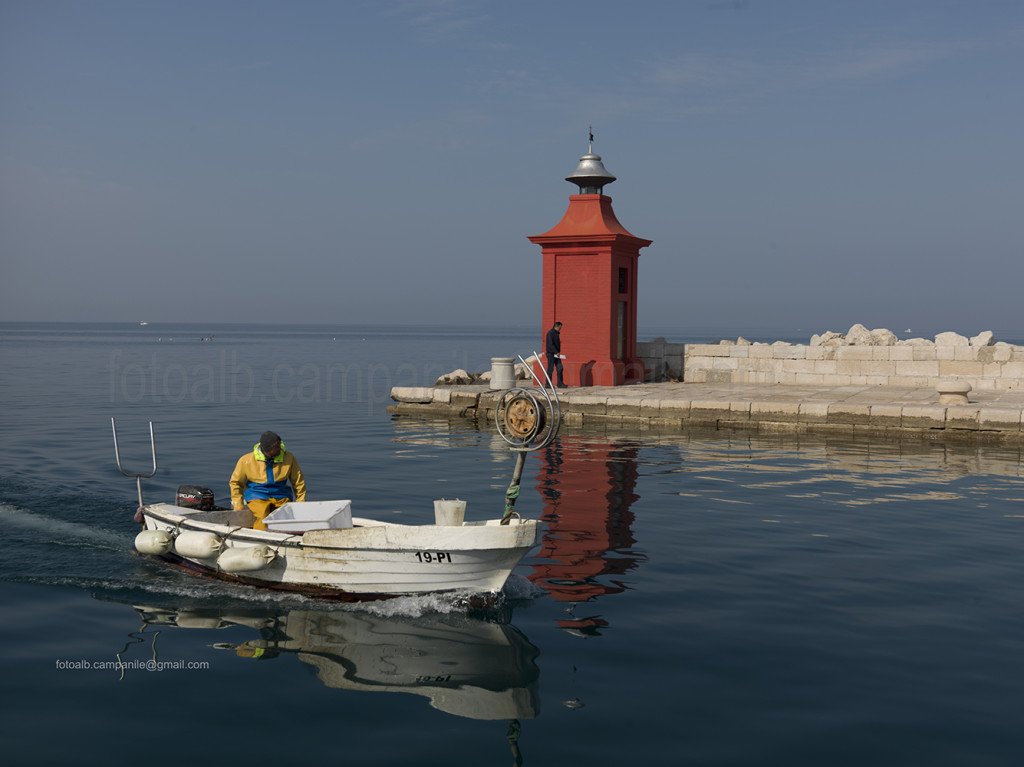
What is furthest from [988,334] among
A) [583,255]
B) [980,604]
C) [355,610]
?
[355,610]

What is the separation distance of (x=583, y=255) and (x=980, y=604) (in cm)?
1555

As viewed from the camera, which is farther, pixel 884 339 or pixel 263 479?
pixel 884 339

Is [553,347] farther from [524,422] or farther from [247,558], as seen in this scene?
[247,558]

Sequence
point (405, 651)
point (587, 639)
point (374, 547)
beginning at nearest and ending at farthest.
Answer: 1. point (405, 651)
2. point (587, 639)
3. point (374, 547)

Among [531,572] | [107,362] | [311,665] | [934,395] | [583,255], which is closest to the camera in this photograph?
[311,665]

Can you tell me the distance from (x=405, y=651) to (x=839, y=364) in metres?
18.7

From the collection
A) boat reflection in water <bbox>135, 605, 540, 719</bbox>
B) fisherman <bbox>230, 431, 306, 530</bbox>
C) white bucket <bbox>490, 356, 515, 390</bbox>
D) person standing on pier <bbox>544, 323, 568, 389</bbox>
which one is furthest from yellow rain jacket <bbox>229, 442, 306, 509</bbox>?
white bucket <bbox>490, 356, 515, 390</bbox>

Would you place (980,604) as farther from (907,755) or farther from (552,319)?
(552,319)

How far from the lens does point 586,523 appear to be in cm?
1007

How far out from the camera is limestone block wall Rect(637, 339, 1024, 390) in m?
20.6

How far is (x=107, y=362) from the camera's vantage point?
5331cm

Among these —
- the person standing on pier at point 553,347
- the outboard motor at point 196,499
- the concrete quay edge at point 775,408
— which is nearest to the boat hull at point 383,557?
the outboard motor at point 196,499

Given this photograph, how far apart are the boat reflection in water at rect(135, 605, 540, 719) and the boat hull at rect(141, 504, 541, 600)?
0.87 ft

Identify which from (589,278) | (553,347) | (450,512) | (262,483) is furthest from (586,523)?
(589,278)
